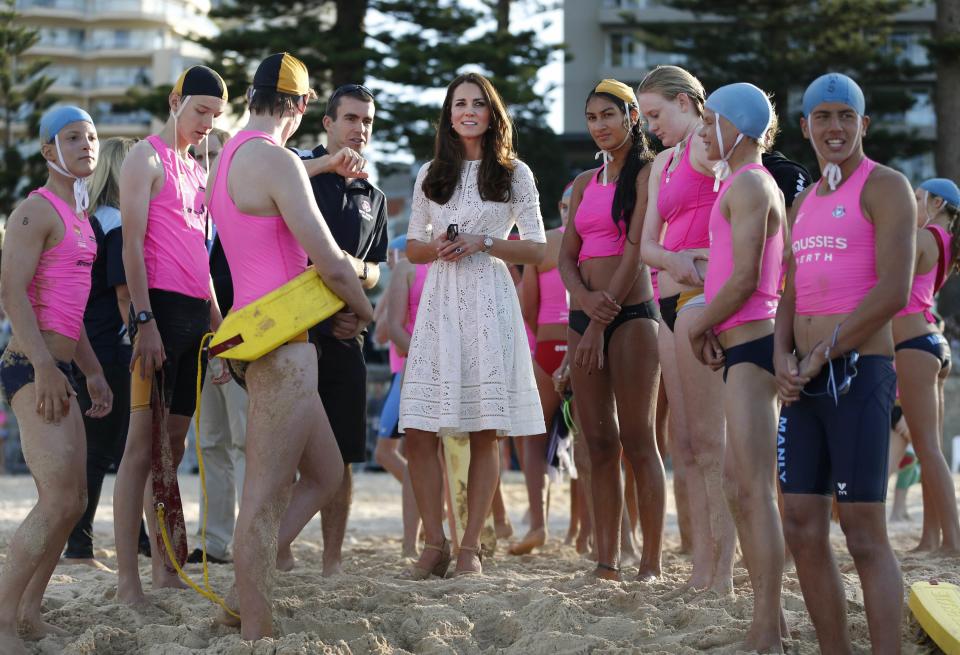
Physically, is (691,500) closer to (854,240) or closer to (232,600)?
(854,240)

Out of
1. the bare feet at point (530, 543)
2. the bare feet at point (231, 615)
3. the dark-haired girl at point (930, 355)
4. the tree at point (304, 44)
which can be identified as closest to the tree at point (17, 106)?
the tree at point (304, 44)

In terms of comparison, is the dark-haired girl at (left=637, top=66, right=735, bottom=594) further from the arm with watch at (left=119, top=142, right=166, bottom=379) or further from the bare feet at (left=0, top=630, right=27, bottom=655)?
the bare feet at (left=0, top=630, right=27, bottom=655)

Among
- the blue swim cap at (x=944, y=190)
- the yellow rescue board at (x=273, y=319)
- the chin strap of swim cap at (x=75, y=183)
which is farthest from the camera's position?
the blue swim cap at (x=944, y=190)

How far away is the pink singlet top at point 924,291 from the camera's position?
21.2 ft

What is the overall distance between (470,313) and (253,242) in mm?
1730

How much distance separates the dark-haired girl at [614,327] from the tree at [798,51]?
81.2 ft

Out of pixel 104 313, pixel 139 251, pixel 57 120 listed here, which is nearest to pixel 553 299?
pixel 104 313

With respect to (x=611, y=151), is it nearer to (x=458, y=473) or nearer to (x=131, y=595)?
(x=458, y=473)

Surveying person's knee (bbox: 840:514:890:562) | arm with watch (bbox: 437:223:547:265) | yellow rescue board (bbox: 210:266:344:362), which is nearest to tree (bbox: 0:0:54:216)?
arm with watch (bbox: 437:223:547:265)

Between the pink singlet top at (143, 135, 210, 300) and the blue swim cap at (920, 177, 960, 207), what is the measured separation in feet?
13.3

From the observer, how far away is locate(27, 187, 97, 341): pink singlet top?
4.61 meters

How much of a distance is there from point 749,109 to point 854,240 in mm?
693

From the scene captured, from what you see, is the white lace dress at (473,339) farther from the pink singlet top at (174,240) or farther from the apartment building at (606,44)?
the apartment building at (606,44)

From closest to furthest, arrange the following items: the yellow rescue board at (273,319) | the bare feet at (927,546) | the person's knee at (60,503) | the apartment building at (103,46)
A: the yellow rescue board at (273,319) < the person's knee at (60,503) < the bare feet at (927,546) < the apartment building at (103,46)
